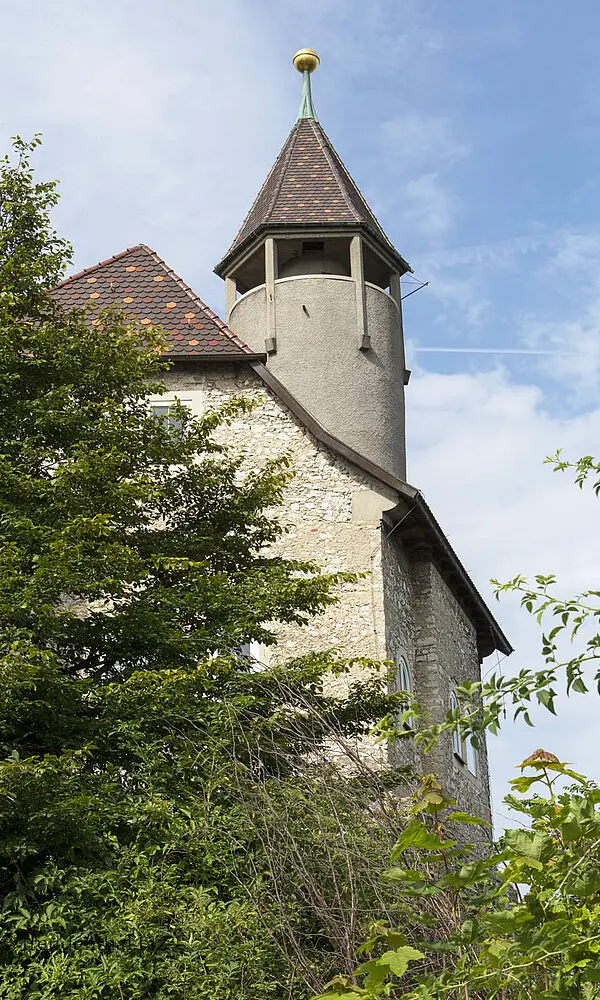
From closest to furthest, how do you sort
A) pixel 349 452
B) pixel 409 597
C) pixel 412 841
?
pixel 412 841 → pixel 349 452 → pixel 409 597

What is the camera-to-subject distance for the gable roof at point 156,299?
16797 mm

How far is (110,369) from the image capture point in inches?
454

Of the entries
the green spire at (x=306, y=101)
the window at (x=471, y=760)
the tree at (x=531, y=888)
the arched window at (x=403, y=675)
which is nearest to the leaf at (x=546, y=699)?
the tree at (x=531, y=888)

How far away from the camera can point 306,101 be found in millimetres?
23141

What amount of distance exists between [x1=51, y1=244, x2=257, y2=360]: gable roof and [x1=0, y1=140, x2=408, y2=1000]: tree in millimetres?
4258

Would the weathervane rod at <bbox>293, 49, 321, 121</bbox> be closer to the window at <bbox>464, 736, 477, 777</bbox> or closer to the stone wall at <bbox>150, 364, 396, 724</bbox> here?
the stone wall at <bbox>150, 364, 396, 724</bbox>

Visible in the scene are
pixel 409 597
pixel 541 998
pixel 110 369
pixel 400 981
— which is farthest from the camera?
pixel 409 597

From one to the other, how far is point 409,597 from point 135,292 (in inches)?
234

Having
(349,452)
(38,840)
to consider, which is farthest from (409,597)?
(38,840)

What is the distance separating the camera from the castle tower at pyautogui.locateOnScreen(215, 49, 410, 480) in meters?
18.4

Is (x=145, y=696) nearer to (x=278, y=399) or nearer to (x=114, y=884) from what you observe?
(x=114, y=884)

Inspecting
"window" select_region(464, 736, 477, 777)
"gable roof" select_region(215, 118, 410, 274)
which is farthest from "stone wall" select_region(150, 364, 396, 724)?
"window" select_region(464, 736, 477, 777)

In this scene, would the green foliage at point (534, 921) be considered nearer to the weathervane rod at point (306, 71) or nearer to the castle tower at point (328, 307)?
the castle tower at point (328, 307)

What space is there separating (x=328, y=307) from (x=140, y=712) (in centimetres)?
1001
